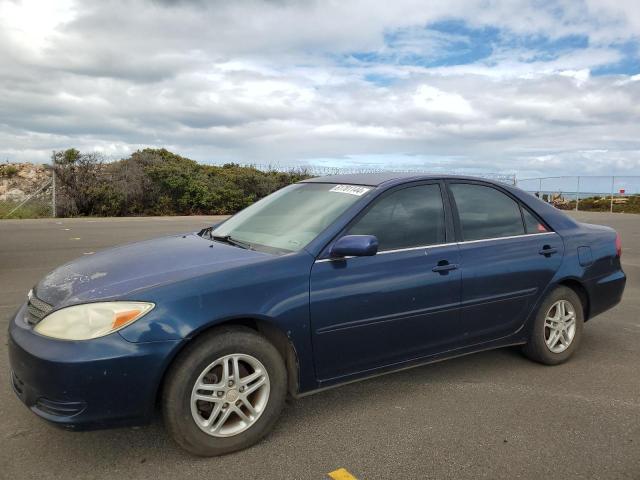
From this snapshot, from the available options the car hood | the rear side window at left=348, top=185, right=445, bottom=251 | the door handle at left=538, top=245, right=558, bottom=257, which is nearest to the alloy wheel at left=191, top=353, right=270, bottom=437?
the car hood

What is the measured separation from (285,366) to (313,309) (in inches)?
14.8

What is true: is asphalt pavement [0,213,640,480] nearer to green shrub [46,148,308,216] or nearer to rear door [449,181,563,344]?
rear door [449,181,563,344]

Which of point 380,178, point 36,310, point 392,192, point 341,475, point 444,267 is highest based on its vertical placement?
point 380,178

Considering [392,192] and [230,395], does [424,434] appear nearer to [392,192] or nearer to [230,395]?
[230,395]

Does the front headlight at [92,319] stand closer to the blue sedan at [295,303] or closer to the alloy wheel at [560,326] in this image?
the blue sedan at [295,303]

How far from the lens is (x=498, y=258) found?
13.5 feet

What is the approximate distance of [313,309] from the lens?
326cm

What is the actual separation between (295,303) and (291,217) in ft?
3.05

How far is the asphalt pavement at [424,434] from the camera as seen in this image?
9.70 ft

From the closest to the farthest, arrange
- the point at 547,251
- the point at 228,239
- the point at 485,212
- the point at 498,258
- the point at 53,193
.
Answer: the point at 228,239
the point at 498,258
the point at 485,212
the point at 547,251
the point at 53,193

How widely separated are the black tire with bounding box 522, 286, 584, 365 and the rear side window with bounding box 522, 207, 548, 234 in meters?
0.49

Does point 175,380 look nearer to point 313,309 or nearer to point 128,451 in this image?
point 128,451

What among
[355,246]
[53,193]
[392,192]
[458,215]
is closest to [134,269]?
[355,246]

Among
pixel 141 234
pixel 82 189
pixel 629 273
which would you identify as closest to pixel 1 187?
pixel 82 189
